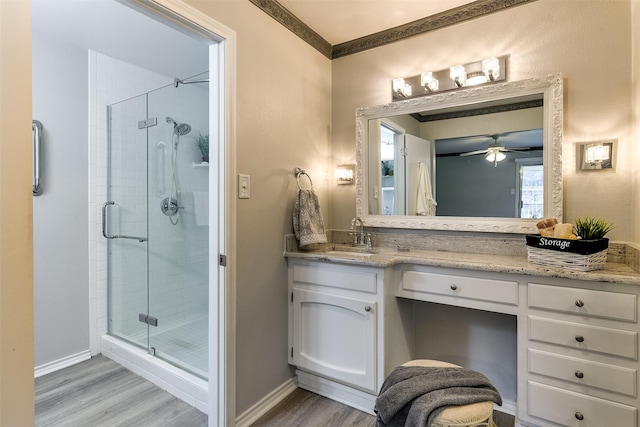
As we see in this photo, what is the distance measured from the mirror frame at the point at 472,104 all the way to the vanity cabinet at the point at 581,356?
0.48m

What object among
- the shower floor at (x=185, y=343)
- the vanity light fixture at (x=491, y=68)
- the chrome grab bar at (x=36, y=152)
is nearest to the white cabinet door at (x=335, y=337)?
the shower floor at (x=185, y=343)

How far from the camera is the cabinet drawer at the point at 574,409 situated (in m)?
1.34

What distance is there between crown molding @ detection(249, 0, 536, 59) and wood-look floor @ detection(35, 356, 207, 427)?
236 centimetres

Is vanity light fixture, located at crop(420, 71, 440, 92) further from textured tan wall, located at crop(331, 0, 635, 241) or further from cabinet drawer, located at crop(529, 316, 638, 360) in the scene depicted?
→ cabinet drawer, located at crop(529, 316, 638, 360)

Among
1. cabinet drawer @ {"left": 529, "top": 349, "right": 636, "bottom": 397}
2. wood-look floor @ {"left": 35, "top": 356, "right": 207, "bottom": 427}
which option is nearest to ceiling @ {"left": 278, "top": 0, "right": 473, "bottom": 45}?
cabinet drawer @ {"left": 529, "top": 349, "right": 636, "bottom": 397}

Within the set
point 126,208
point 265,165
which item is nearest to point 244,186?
point 265,165

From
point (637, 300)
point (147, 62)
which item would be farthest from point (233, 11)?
point (637, 300)

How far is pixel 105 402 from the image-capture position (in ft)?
6.39

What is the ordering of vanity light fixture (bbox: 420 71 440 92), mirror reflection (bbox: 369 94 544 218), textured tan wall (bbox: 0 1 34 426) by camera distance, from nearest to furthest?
textured tan wall (bbox: 0 1 34 426) < mirror reflection (bbox: 369 94 544 218) < vanity light fixture (bbox: 420 71 440 92)

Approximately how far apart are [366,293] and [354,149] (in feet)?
3.54

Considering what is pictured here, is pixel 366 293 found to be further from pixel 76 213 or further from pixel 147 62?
pixel 147 62

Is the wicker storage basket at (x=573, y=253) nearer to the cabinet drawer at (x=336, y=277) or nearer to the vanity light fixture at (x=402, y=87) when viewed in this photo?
the cabinet drawer at (x=336, y=277)

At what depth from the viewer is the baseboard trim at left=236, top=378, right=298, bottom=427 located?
5.73ft

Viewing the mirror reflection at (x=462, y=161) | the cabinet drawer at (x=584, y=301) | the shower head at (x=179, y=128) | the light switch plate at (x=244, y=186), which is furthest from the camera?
the shower head at (x=179, y=128)
